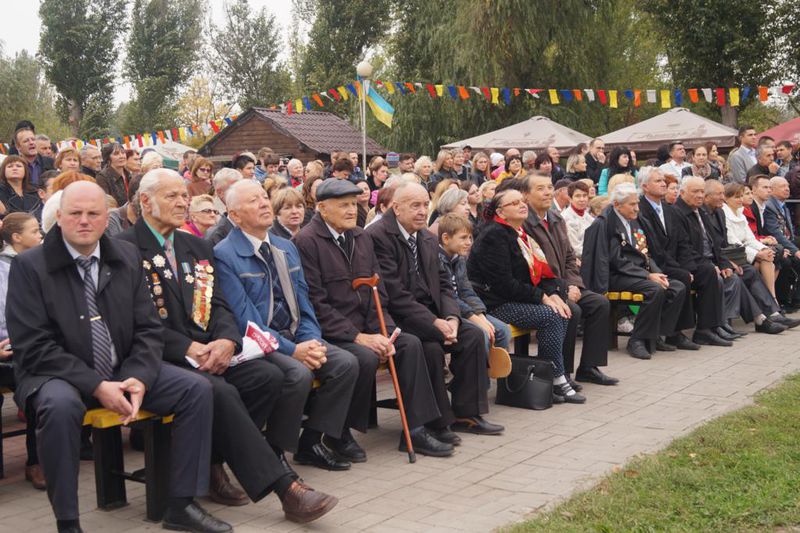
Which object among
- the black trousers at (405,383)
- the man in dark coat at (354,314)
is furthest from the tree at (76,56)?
the black trousers at (405,383)

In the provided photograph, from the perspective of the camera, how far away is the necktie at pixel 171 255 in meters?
5.56

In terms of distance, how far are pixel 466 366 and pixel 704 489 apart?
→ 220 cm

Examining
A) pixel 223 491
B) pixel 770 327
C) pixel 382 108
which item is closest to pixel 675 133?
pixel 382 108

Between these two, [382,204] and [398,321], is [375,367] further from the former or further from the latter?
[382,204]

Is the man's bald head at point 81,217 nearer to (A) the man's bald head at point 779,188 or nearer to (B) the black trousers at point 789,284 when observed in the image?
(B) the black trousers at point 789,284

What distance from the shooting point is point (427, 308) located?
7.09m

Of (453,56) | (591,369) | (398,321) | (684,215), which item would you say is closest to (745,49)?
(453,56)

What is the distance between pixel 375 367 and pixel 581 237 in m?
5.21

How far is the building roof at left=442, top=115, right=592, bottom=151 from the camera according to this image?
69.1 feet

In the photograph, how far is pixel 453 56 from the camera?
102ft

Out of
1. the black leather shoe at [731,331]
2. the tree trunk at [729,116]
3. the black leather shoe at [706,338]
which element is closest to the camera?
the black leather shoe at [706,338]

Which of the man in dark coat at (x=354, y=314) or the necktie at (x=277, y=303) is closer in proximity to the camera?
the necktie at (x=277, y=303)

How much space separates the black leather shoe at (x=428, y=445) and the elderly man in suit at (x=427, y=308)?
0.39 metres

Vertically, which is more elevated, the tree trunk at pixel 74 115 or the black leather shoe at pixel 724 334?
the tree trunk at pixel 74 115
